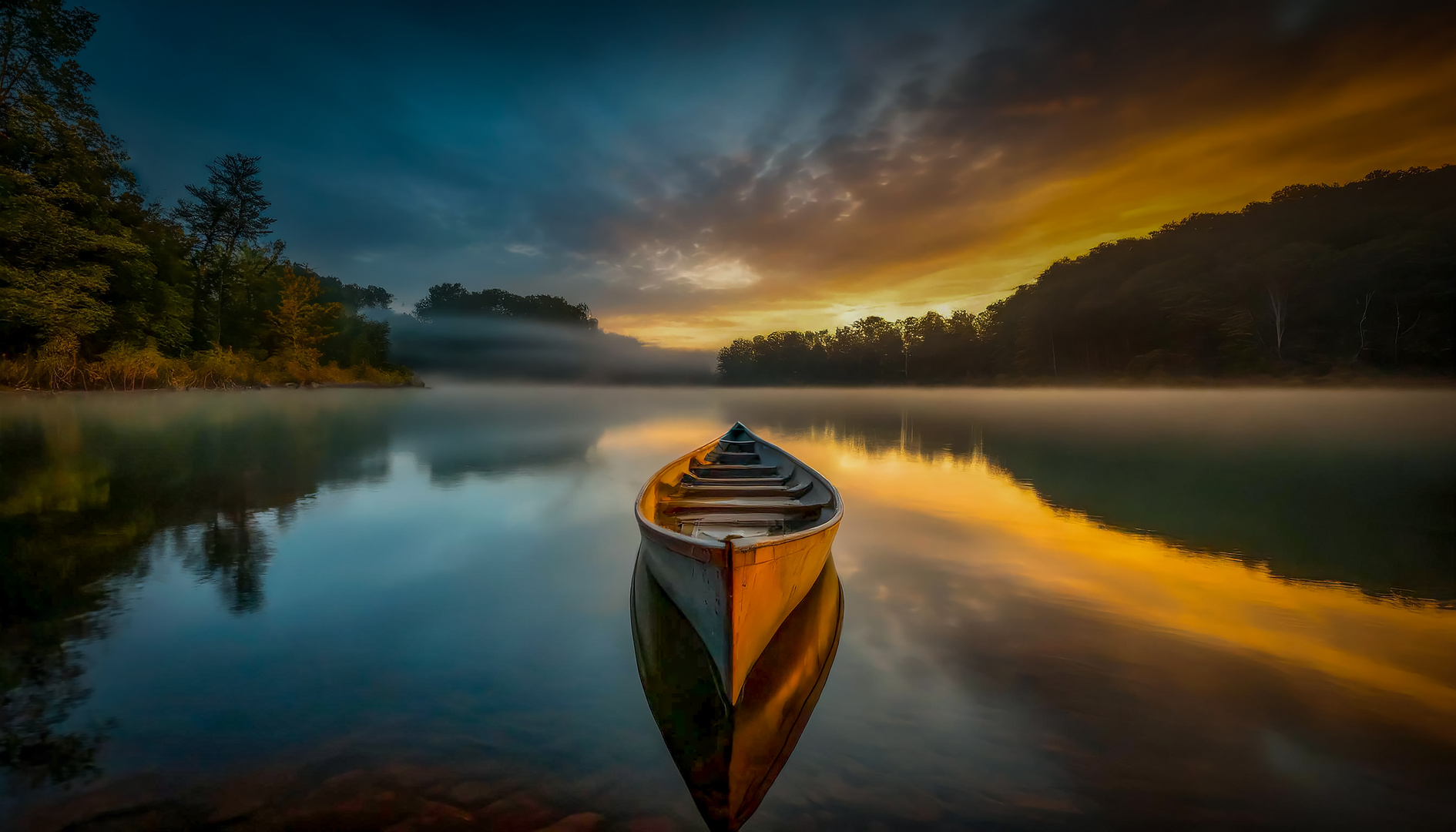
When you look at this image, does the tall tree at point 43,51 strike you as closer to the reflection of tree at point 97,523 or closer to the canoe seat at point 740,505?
the reflection of tree at point 97,523

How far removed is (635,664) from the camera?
4.28m

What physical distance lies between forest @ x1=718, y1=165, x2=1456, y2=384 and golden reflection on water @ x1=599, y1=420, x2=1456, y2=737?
178 feet

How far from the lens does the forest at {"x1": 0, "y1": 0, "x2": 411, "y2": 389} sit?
24859mm

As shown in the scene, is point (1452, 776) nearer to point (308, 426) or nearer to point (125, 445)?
point (125, 445)

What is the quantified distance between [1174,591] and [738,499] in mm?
5666

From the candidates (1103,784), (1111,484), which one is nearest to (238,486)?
(1103,784)

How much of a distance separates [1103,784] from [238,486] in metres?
16.0

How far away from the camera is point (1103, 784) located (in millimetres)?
2947

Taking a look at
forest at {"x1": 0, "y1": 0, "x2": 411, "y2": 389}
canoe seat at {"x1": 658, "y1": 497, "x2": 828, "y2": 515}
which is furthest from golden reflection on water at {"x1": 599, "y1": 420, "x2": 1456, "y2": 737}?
forest at {"x1": 0, "y1": 0, "x2": 411, "y2": 389}

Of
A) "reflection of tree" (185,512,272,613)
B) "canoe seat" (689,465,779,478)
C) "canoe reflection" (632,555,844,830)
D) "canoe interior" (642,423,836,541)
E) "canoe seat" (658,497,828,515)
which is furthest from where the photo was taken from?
"canoe seat" (689,465,779,478)

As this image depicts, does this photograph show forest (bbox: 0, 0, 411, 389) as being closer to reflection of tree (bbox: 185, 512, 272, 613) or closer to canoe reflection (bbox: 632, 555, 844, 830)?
reflection of tree (bbox: 185, 512, 272, 613)

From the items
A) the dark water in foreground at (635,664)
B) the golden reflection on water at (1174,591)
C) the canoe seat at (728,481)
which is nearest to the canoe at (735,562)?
the dark water in foreground at (635,664)

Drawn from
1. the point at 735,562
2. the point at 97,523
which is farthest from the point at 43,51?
the point at 735,562

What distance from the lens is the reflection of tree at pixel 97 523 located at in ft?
11.4
